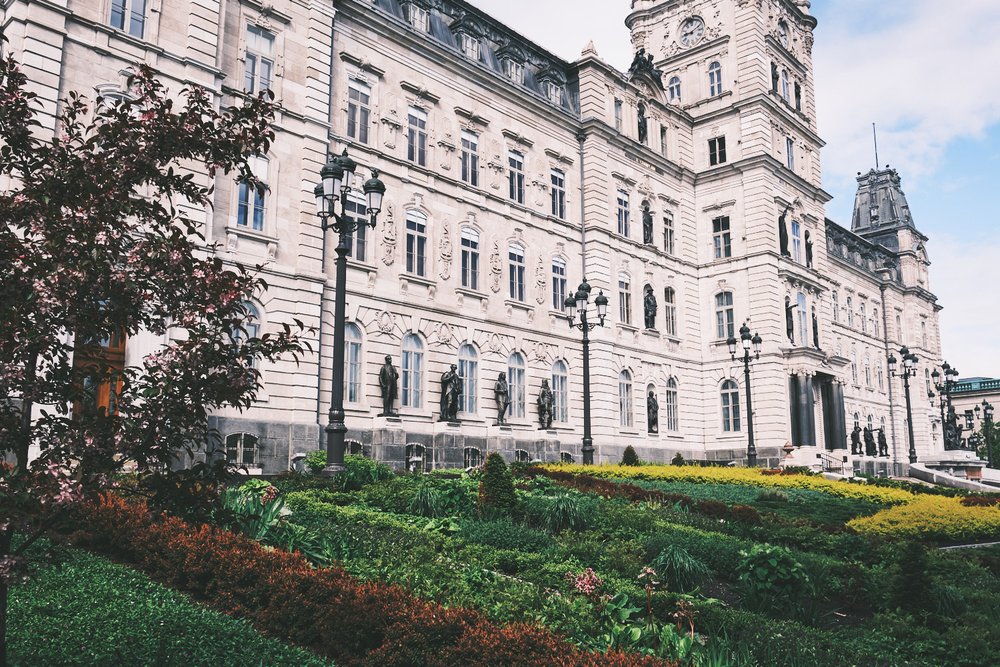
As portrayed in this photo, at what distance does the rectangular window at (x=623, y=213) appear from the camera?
139 ft

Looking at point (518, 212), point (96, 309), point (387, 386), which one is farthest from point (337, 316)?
point (518, 212)

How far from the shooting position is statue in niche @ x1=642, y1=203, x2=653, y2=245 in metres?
44.4

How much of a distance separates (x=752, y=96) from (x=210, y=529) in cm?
4382

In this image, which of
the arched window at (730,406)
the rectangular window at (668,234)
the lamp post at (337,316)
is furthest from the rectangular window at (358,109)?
A: the arched window at (730,406)

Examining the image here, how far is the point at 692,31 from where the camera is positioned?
50562 millimetres

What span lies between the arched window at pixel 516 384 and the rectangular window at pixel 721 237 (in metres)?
17.9

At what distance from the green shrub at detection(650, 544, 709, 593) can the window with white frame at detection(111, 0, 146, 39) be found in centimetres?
2137

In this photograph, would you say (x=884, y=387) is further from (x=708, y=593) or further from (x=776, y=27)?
(x=708, y=593)

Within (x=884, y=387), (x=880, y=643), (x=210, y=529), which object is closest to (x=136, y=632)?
(x=210, y=529)

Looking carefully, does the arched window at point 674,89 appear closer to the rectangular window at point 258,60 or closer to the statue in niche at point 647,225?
the statue in niche at point 647,225

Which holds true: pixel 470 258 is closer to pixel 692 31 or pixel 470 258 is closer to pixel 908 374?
pixel 692 31

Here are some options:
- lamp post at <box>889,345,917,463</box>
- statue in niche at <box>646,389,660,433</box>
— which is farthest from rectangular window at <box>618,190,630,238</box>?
lamp post at <box>889,345,917,463</box>

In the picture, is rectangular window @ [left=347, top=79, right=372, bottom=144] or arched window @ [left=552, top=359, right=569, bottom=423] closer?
rectangular window @ [left=347, top=79, right=372, bottom=144]

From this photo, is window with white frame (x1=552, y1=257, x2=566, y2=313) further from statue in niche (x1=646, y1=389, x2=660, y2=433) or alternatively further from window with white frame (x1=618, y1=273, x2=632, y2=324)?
statue in niche (x1=646, y1=389, x2=660, y2=433)
